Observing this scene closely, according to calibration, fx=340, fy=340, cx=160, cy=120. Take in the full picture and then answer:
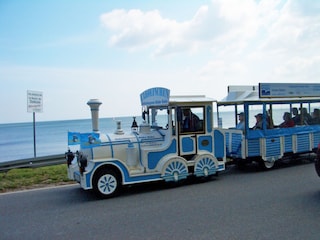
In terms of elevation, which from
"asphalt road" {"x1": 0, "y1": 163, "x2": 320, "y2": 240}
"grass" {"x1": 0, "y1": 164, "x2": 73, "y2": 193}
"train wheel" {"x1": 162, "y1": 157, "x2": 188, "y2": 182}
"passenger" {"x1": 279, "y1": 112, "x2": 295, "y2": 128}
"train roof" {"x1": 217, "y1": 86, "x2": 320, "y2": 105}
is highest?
"train roof" {"x1": 217, "y1": 86, "x2": 320, "y2": 105}

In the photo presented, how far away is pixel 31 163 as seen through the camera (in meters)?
10.6

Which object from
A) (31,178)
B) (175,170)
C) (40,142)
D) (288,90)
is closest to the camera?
(175,170)

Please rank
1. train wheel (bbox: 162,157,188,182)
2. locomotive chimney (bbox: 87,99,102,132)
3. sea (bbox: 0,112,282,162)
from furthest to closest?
sea (bbox: 0,112,282,162) < locomotive chimney (bbox: 87,99,102,132) < train wheel (bbox: 162,157,188,182)

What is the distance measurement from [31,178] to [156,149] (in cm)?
365

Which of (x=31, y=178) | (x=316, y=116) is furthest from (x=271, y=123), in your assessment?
(x=31, y=178)

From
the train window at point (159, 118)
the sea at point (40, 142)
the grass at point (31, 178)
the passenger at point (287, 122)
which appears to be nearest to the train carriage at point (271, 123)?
the passenger at point (287, 122)

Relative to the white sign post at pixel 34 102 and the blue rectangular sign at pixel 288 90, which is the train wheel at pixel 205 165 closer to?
the blue rectangular sign at pixel 288 90

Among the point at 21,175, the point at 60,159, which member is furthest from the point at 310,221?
the point at 60,159

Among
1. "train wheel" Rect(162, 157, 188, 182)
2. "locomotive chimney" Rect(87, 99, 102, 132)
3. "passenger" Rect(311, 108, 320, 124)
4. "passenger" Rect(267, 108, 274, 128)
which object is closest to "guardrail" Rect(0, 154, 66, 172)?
"locomotive chimney" Rect(87, 99, 102, 132)

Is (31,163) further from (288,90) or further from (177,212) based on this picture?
(288,90)

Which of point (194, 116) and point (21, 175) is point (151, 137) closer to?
point (194, 116)

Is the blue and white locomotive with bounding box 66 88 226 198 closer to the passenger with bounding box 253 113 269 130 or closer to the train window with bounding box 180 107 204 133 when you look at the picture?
the train window with bounding box 180 107 204 133

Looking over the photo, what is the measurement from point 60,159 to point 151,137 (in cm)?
425

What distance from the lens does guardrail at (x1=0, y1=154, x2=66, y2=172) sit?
10109mm
